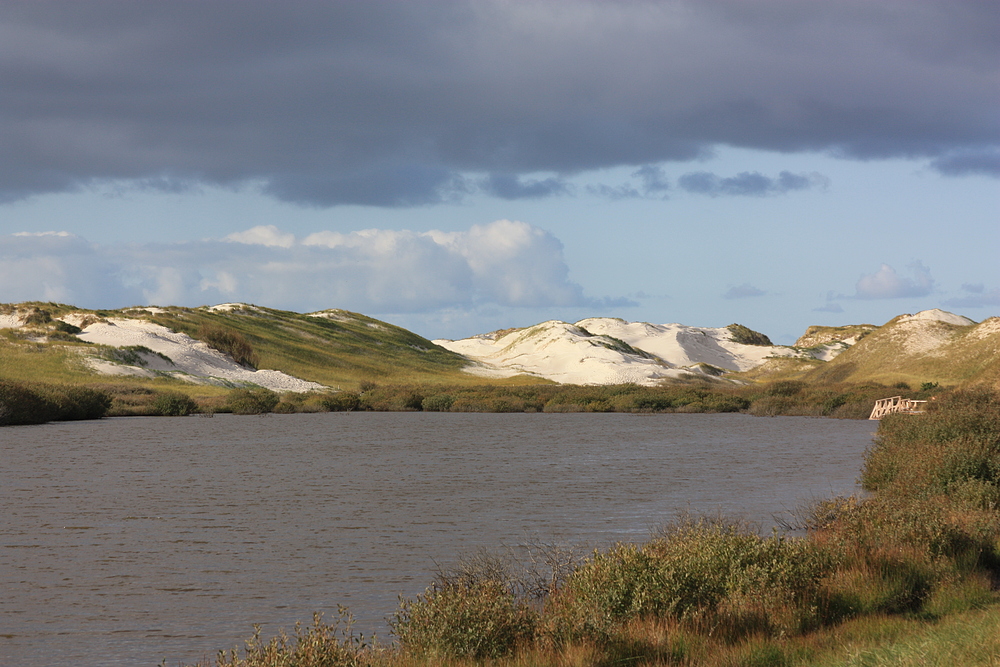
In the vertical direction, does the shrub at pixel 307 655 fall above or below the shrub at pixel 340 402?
below

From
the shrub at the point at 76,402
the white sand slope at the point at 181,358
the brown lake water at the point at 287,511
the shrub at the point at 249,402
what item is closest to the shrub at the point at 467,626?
the brown lake water at the point at 287,511

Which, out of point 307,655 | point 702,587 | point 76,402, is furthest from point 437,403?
point 307,655

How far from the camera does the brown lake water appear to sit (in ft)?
→ 35.8

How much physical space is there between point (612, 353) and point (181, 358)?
6031 centimetres

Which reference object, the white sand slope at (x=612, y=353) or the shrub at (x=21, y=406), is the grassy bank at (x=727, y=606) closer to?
the shrub at (x=21, y=406)

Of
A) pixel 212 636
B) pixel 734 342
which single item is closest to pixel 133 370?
pixel 212 636

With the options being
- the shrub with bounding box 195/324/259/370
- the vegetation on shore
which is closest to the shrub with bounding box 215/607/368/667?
the vegetation on shore

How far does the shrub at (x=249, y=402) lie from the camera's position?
61375 mm

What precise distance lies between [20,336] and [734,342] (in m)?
149

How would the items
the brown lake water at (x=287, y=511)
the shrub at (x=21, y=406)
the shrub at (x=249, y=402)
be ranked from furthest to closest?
the shrub at (x=249, y=402) < the shrub at (x=21, y=406) < the brown lake water at (x=287, y=511)

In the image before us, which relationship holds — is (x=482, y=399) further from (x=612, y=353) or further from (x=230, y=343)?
(x=612, y=353)

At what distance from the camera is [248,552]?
1477 centimetres

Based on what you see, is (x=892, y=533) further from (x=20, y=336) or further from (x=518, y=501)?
(x=20, y=336)

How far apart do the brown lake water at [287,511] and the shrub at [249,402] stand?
60.7 ft
